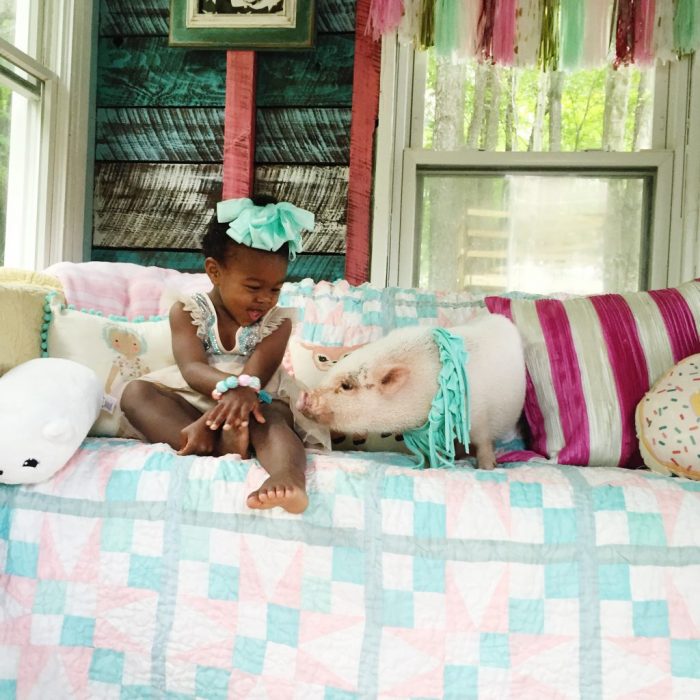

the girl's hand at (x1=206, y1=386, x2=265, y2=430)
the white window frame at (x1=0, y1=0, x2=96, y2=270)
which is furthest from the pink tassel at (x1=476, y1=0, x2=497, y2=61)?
the girl's hand at (x1=206, y1=386, x2=265, y2=430)

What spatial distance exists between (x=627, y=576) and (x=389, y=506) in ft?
1.21

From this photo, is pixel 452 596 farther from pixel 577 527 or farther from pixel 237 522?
pixel 237 522

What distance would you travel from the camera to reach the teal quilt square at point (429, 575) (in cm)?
107

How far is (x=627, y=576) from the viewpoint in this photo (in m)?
1.07

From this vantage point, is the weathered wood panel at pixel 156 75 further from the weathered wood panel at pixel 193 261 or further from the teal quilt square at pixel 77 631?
the teal quilt square at pixel 77 631

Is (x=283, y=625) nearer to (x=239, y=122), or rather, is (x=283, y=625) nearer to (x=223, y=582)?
(x=223, y=582)

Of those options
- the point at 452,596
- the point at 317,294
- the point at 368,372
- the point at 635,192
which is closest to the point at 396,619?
the point at 452,596

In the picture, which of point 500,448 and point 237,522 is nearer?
point 237,522

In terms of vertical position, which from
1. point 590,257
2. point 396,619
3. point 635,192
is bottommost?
point 396,619

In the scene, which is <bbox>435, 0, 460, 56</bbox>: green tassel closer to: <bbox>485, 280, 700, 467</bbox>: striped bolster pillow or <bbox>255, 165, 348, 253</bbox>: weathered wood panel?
<bbox>255, 165, 348, 253</bbox>: weathered wood panel

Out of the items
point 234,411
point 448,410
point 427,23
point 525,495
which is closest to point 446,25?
point 427,23

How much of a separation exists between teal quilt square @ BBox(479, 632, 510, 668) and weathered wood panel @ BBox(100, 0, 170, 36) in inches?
89.4

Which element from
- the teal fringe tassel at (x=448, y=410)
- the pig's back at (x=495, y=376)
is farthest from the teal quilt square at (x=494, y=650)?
the pig's back at (x=495, y=376)

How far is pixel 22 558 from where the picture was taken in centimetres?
117
